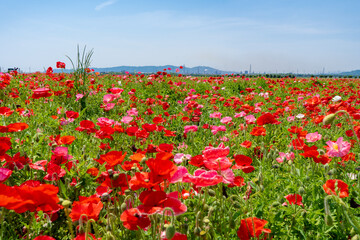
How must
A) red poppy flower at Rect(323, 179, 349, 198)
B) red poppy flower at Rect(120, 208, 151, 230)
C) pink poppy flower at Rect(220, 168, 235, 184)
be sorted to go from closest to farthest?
red poppy flower at Rect(120, 208, 151, 230) → pink poppy flower at Rect(220, 168, 235, 184) → red poppy flower at Rect(323, 179, 349, 198)

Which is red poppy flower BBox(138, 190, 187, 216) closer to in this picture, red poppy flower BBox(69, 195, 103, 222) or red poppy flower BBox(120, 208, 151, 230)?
red poppy flower BBox(120, 208, 151, 230)

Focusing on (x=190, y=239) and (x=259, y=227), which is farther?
(x=190, y=239)

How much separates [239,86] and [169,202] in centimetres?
970

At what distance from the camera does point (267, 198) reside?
177cm

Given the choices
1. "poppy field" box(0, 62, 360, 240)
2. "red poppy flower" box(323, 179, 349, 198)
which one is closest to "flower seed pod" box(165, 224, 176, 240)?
"poppy field" box(0, 62, 360, 240)

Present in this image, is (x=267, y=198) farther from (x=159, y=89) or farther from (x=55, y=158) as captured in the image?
(x=159, y=89)

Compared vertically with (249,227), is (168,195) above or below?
above

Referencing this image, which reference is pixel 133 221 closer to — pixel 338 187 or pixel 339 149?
pixel 338 187

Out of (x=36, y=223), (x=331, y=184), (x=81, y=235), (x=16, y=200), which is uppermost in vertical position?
(x=16, y=200)

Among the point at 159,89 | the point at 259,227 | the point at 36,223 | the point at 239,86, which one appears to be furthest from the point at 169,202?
the point at 239,86

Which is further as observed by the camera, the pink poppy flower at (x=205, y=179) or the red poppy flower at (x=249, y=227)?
the red poppy flower at (x=249, y=227)

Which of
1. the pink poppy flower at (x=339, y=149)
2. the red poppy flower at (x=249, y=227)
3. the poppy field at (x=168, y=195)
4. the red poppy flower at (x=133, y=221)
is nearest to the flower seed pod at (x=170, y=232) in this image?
the poppy field at (x=168, y=195)

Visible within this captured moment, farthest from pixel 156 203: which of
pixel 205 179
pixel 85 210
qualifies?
pixel 85 210

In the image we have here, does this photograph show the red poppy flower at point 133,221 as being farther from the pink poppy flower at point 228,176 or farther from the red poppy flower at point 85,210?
the pink poppy flower at point 228,176
